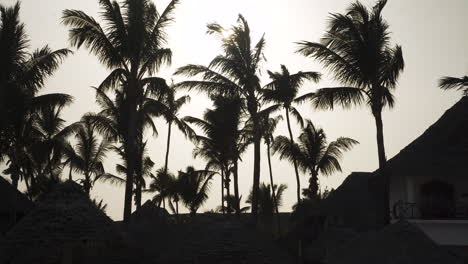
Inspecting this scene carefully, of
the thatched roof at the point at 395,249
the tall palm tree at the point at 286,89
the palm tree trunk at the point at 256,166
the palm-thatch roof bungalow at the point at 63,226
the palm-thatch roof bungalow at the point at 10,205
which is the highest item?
Answer: the tall palm tree at the point at 286,89

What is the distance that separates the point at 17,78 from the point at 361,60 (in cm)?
1341

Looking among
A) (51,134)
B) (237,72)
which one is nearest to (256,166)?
(237,72)

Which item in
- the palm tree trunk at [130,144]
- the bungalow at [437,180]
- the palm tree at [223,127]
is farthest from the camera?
the palm tree at [223,127]

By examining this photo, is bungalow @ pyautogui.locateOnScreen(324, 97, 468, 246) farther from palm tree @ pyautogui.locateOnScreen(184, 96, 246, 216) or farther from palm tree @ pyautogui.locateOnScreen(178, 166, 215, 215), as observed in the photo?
palm tree @ pyautogui.locateOnScreen(178, 166, 215, 215)

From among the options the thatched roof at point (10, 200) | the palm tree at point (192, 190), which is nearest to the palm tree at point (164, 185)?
the palm tree at point (192, 190)

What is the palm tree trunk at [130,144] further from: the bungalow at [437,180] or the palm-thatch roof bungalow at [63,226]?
the bungalow at [437,180]

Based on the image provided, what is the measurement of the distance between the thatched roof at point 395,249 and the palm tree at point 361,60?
4625mm

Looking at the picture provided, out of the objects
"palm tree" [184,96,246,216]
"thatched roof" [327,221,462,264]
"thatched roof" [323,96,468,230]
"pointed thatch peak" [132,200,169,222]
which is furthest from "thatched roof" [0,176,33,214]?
"thatched roof" [323,96,468,230]

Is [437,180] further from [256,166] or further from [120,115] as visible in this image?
[120,115]

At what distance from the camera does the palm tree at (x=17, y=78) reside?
19.7 meters

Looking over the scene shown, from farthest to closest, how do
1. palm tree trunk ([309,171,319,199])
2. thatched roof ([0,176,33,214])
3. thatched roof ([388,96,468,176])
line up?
1. palm tree trunk ([309,171,319,199])
2. thatched roof ([0,176,33,214])
3. thatched roof ([388,96,468,176])

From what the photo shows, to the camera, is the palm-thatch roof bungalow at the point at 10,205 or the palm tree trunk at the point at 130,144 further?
the palm-thatch roof bungalow at the point at 10,205

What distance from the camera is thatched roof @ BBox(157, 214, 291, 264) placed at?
1222 cm

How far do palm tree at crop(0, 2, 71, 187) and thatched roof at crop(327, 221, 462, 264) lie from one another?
13.2 meters
